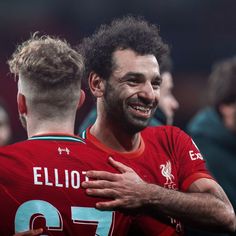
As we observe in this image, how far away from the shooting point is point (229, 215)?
3.78m

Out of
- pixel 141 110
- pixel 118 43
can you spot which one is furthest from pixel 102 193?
pixel 118 43

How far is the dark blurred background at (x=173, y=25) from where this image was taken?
12.8 metres

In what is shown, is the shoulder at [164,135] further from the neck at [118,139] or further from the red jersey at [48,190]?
the red jersey at [48,190]

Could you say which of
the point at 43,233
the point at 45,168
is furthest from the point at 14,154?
the point at 43,233

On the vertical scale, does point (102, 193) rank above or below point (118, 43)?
below

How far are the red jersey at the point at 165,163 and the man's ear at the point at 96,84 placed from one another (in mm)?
234

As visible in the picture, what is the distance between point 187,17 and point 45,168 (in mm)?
10202

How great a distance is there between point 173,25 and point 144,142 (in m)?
8.95

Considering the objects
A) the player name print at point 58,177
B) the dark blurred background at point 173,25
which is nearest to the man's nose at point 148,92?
the player name print at point 58,177

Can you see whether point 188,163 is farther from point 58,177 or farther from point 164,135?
point 58,177

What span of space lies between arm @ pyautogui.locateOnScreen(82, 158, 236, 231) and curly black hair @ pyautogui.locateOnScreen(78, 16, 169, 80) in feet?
2.71

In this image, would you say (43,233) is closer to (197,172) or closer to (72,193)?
(72,193)

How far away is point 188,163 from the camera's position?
4051 mm

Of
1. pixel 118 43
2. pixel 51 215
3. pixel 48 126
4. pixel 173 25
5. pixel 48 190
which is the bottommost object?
pixel 51 215
